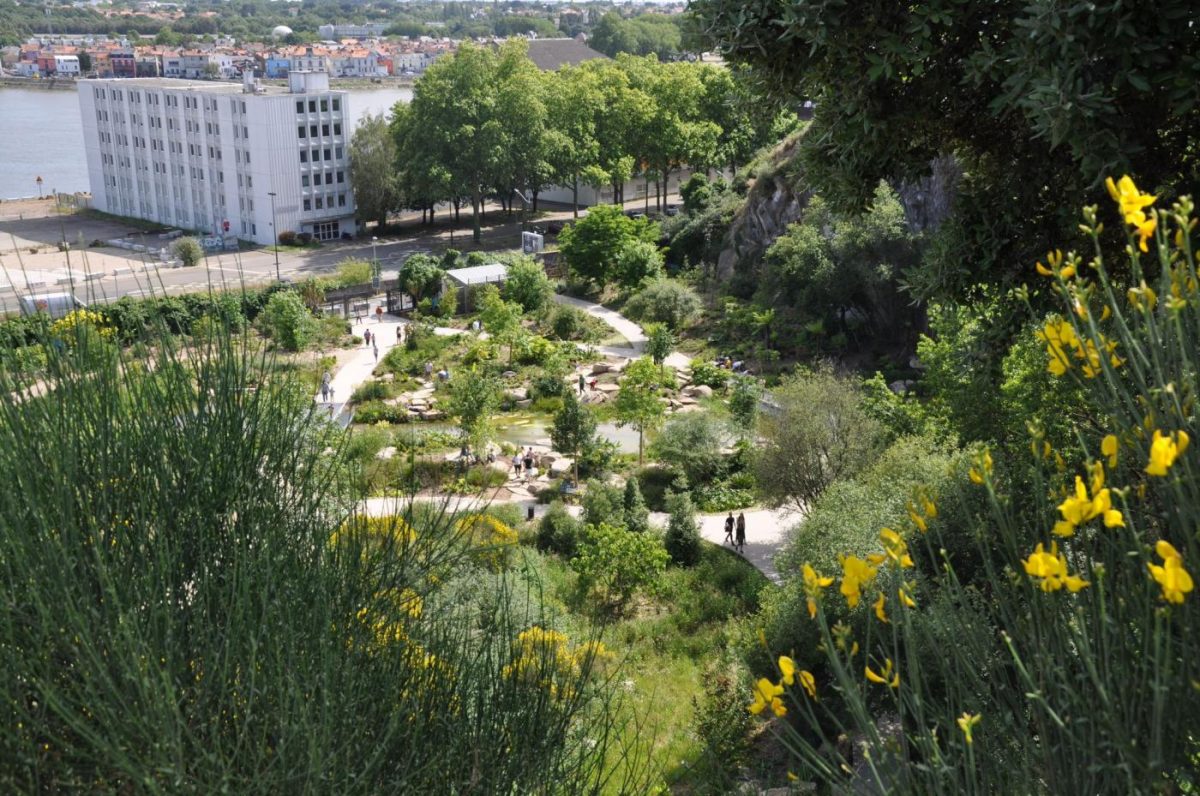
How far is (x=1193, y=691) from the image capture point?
2982mm

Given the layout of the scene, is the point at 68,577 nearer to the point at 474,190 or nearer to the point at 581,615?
the point at 581,615

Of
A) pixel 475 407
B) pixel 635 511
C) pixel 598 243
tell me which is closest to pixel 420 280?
pixel 598 243

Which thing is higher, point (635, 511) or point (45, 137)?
point (45, 137)

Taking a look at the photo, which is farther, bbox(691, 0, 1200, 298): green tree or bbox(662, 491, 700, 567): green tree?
bbox(662, 491, 700, 567): green tree

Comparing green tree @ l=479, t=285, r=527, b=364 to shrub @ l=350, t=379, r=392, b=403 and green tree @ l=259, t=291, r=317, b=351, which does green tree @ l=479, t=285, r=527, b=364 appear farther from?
green tree @ l=259, t=291, r=317, b=351

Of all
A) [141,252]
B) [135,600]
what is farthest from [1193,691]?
[141,252]

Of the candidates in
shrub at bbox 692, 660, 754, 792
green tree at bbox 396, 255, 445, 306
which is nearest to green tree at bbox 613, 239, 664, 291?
green tree at bbox 396, 255, 445, 306

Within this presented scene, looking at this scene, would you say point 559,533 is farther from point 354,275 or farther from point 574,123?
point 574,123

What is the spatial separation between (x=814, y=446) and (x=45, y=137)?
72.8 meters

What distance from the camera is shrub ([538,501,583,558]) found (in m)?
18.0

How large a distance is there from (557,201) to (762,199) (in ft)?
74.7

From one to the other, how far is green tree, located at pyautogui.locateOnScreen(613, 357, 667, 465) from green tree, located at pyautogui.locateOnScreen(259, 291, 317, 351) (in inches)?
409

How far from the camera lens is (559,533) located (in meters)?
18.0

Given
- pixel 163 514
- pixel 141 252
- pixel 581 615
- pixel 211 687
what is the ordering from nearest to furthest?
pixel 211 687, pixel 163 514, pixel 581 615, pixel 141 252
